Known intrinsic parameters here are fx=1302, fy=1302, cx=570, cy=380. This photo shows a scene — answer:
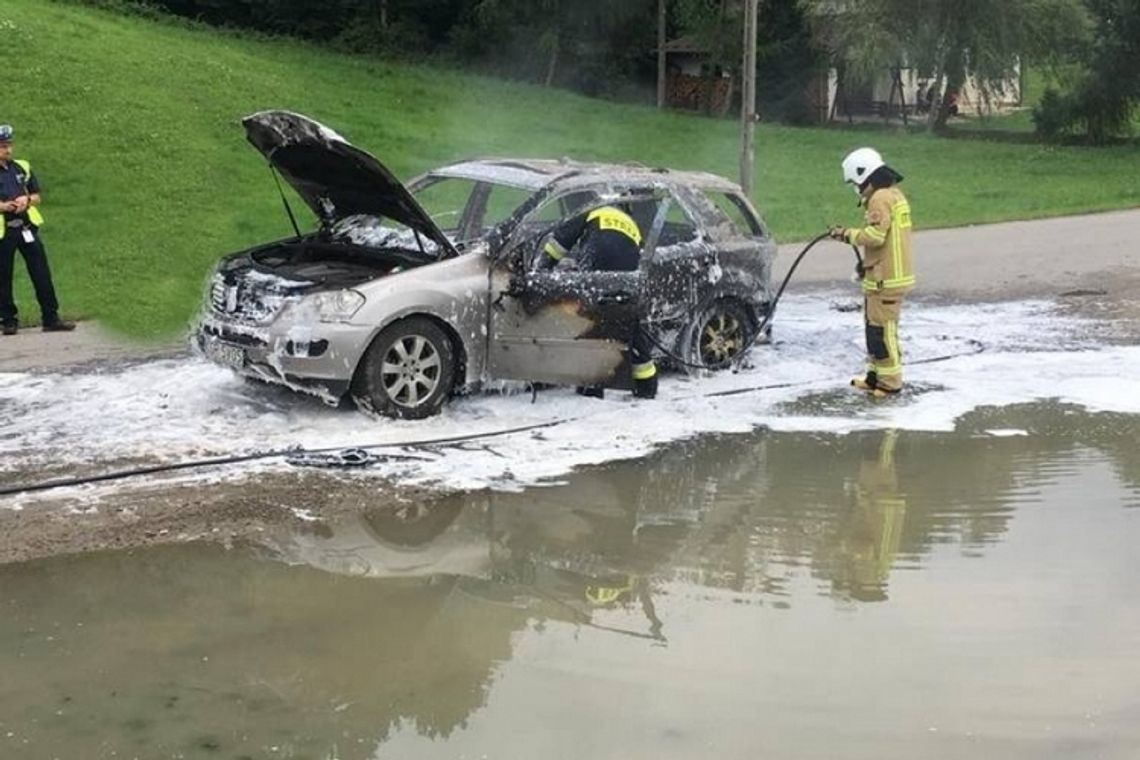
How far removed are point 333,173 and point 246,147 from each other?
1454 cm

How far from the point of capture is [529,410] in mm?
8227

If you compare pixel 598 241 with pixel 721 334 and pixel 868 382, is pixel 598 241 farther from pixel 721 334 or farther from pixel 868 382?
pixel 868 382

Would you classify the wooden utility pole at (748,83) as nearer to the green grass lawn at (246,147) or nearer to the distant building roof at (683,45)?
the green grass lawn at (246,147)

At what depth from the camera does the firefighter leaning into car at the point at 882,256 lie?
8.97 m

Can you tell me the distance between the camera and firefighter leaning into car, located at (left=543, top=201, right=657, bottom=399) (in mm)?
8172

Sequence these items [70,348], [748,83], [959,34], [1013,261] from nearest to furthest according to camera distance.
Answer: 1. [70,348]
2. [748,83]
3. [1013,261]
4. [959,34]

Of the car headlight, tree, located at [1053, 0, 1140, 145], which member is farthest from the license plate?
tree, located at [1053, 0, 1140, 145]

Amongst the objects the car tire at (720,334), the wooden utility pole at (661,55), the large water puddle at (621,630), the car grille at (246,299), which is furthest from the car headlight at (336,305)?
the wooden utility pole at (661,55)

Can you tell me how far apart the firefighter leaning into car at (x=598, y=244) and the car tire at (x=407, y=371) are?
92 centimetres

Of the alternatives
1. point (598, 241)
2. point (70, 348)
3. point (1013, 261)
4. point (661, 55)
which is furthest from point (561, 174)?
point (661, 55)

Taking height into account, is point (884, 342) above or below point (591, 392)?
above

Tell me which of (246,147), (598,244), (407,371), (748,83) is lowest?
(407,371)

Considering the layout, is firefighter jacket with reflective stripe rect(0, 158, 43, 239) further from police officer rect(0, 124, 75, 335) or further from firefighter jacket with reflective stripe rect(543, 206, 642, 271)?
firefighter jacket with reflective stripe rect(543, 206, 642, 271)

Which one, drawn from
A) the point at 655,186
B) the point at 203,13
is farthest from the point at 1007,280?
the point at 203,13
